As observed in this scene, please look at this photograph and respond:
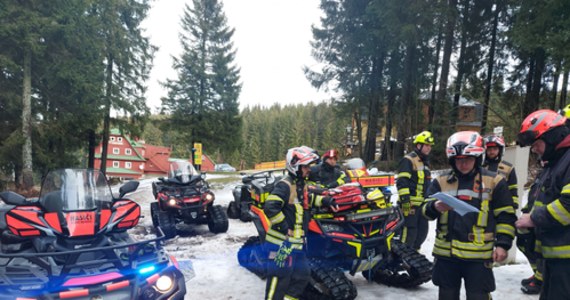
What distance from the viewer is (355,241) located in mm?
4465

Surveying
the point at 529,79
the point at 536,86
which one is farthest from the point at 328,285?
the point at 529,79

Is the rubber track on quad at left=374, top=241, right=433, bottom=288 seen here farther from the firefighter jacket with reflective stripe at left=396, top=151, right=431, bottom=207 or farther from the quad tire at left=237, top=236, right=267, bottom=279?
the quad tire at left=237, top=236, right=267, bottom=279

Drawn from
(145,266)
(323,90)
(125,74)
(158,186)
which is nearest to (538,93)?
(323,90)

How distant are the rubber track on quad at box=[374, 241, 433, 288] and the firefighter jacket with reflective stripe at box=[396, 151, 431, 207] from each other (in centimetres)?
87

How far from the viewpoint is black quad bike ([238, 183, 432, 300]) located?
447 cm

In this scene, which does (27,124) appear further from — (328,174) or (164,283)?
(164,283)

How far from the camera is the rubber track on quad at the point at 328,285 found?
411 centimetres

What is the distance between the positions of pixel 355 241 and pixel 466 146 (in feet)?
5.91

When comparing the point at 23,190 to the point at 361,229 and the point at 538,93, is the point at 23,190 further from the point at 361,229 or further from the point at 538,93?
the point at 538,93

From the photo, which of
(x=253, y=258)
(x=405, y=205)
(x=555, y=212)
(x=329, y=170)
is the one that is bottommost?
(x=253, y=258)

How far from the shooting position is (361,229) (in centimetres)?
462

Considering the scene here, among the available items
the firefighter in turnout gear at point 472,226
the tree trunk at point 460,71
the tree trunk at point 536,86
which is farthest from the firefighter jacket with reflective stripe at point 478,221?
the tree trunk at point 536,86

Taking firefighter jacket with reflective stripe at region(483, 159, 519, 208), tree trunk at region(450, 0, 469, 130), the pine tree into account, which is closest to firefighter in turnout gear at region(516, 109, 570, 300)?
firefighter jacket with reflective stripe at region(483, 159, 519, 208)

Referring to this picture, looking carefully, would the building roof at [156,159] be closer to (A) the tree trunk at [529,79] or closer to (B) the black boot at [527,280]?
(A) the tree trunk at [529,79]
